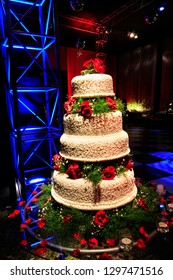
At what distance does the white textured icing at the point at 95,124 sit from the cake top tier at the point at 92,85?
299 millimetres

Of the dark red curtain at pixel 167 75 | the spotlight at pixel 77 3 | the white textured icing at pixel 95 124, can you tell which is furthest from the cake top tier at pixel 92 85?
the dark red curtain at pixel 167 75

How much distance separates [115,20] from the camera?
8.36 m

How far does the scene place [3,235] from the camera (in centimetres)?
278

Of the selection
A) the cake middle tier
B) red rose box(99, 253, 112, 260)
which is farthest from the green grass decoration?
the cake middle tier

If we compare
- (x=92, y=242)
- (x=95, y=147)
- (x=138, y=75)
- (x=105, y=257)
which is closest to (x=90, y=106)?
(x=95, y=147)

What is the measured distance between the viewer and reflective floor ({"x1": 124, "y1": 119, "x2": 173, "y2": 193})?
475 centimetres

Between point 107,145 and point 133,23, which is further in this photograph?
point 133,23

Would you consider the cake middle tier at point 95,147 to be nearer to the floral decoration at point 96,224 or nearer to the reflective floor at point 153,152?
the floral decoration at point 96,224

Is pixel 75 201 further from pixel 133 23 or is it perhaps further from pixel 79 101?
pixel 133 23

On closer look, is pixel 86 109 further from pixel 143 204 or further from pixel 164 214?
pixel 164 214

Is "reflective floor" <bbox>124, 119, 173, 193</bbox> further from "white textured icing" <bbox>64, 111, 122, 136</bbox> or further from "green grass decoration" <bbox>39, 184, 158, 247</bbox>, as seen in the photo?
"white textured icing" <bbox>64, 111, 122, 136</bbox>

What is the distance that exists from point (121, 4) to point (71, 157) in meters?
6.72

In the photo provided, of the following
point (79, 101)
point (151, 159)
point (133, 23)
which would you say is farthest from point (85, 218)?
point (133, 23)

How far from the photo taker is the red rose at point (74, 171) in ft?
8.29
